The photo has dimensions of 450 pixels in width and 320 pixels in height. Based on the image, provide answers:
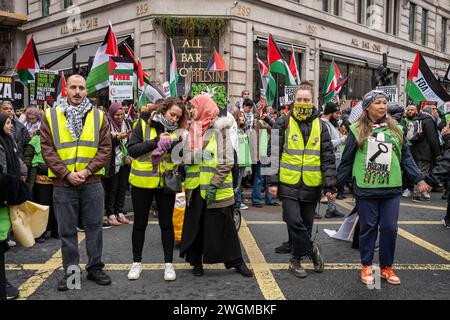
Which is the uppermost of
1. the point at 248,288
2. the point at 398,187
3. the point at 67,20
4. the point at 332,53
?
the point at 67,20

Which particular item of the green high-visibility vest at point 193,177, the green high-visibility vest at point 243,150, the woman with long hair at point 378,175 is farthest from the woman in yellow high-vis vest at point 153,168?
the green high-visibility vest at point 243,150

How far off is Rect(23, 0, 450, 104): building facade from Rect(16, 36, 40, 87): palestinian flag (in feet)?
10.9

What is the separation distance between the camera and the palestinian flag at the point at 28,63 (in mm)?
10430

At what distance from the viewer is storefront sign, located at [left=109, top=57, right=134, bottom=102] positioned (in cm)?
844

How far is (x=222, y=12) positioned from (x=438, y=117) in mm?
8386

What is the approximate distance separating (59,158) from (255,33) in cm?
1388

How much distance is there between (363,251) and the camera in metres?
4.44

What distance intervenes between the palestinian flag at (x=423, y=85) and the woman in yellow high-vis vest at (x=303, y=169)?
21.7 ft

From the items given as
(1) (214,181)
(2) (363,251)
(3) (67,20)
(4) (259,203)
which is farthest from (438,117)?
(3) (67,20)

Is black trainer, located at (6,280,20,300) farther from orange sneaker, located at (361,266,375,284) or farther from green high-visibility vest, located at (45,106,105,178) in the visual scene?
orange sneaker, located at (361,266,375,284)

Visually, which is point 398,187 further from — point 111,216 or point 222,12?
point 222,12

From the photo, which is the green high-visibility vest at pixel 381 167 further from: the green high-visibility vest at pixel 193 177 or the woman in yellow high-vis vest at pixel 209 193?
the green high-visibility vest at pixel 193 177

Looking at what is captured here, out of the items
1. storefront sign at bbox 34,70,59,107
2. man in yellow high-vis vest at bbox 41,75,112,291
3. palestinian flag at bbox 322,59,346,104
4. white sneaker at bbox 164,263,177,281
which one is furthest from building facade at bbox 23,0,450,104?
white sneaker at bbox 164,263,177,281

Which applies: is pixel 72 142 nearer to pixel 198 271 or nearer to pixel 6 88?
pixel 198 271
